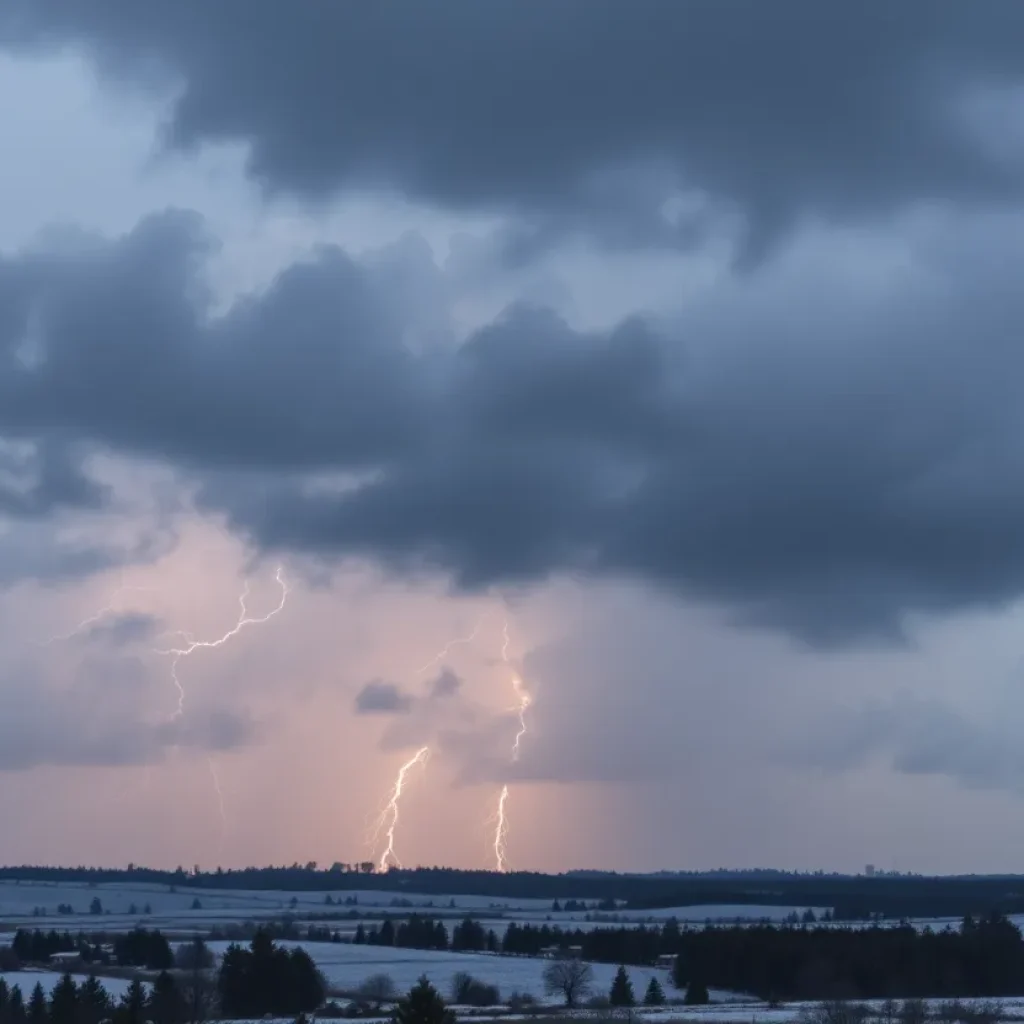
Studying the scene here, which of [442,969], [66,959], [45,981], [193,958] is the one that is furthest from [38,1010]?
[66,959]

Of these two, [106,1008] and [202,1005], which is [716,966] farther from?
[106,1008]

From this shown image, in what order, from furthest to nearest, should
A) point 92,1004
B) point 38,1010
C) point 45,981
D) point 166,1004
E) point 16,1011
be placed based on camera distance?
point 45,981 < point 166,1004 < point 16,1011 < point 92,1004 < point 38,1010

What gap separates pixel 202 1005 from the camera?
11488 cm

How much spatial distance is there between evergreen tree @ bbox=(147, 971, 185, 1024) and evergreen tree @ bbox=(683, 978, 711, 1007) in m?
44.4

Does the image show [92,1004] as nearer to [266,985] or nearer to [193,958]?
[266,985]

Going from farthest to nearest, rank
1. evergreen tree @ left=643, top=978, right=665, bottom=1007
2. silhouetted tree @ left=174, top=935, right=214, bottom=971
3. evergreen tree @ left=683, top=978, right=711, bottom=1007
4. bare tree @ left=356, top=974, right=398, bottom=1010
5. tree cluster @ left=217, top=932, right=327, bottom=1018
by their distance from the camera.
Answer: silhouetted tree @ left=174, top=935, right=214, bottom=971 < evergreen tree @ left=643, top=978, right=665, bottom=1007 < evergreen tree @ left=683, top=978, right=711, bottom=1007 < bare tree @ left=356, top=974, right=398, bottom=1010 < tree cluster @ left=217, top=932, right=327, bottom=1018

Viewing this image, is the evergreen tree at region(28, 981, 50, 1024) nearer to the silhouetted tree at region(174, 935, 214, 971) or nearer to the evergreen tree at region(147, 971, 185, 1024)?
the evergreen tree at region(147, 971, 185, 1024)

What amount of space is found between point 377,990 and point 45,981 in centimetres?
2618

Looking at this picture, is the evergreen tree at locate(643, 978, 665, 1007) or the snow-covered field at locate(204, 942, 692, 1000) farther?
the snow-covered field at locate(204, 942, 692, 1000)

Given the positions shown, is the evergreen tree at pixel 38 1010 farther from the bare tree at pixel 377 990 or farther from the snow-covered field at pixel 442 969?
the snow-covered field at pixel 442 969

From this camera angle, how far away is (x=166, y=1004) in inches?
4072

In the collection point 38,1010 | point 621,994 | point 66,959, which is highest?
point 66,959

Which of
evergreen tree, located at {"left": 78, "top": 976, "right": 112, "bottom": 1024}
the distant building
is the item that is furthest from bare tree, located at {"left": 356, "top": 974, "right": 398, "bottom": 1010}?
the distant building

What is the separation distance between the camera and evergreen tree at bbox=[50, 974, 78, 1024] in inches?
3639
